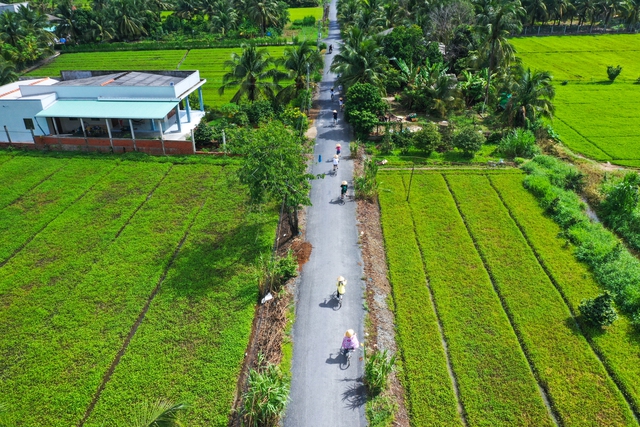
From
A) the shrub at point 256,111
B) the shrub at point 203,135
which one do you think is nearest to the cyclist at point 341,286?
the shrub at point 203,135

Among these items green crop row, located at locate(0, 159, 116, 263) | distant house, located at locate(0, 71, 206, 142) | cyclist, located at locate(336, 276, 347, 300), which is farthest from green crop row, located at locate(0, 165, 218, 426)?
distant house, located at locate(0, 71, 206, 142)

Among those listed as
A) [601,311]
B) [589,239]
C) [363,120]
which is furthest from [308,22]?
[601,311]

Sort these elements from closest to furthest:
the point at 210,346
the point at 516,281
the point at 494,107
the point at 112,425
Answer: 1. the point at 112,425
2. the point at 210,346
3. the point at 516,281
4. the point at 494,107

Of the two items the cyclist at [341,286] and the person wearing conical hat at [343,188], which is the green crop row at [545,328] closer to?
the person wearing conical hat at [343,188]

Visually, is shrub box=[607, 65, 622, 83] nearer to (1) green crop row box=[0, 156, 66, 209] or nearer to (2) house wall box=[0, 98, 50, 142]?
(1) green crop row box=[0, 156, 66, 209]

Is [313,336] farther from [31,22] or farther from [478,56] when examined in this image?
[31,22]

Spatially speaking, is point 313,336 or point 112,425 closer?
point 112,425

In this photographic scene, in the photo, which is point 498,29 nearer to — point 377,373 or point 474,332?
point 474,332

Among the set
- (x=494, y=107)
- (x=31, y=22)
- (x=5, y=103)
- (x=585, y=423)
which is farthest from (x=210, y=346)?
(x=31, y=22)
